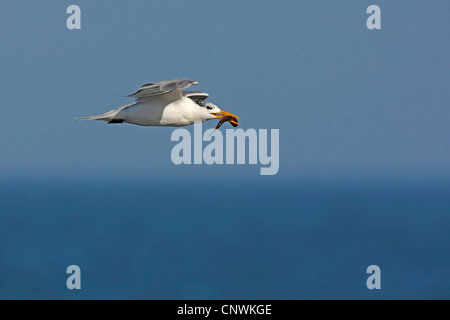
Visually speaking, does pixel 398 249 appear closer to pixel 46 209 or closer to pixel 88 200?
pixel 46 209

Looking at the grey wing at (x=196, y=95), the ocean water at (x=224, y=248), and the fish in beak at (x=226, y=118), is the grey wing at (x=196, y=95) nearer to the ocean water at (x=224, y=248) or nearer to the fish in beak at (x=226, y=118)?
the fish in beak at (x=226, y=118)

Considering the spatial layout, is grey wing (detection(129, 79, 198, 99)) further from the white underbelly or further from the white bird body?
the white underbelly

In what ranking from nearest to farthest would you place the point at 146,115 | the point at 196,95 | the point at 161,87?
the point at 161,87 < the point at 146,115 < the point at 196,95

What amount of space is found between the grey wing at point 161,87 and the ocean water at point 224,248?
53257 mm

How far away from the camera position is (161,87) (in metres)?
13.3

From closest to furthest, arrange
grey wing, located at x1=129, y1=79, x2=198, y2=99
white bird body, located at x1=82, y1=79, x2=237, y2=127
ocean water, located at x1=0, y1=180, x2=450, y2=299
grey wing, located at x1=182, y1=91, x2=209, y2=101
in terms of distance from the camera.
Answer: grey wing, located at x1=129, y1=79, x2=198, y2=99 → white bird body, located at x1=82, y1=79, x2=237, y2=127 → grey wing, located at x1=182, y1=91, x2=209, y2=101 → ocean water, located at x1=0, y1=180, x2=450, y2=299

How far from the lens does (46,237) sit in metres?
96.8

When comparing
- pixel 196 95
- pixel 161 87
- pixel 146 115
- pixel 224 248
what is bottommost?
pixel 146 115

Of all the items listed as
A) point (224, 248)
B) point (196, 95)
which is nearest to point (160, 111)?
point (196, 95)

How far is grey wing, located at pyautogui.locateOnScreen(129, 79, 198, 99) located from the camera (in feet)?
43.4

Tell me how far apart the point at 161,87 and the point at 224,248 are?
260ft

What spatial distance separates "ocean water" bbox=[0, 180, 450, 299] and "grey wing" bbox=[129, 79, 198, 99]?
53.3m

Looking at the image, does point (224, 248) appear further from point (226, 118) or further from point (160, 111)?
point (160, 111)

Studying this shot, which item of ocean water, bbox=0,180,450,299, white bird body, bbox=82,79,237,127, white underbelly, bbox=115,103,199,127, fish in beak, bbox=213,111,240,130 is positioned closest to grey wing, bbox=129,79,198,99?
white bird body, bbox=82,79,237,127
